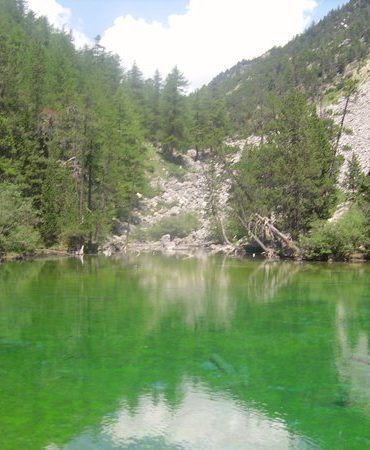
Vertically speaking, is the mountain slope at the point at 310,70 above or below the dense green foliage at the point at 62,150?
above

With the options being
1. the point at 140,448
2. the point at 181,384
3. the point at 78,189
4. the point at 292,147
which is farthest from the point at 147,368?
the point at 78,189

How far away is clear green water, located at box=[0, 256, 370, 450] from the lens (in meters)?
7.57

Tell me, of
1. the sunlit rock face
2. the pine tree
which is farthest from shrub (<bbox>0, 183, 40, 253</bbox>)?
the pine tree

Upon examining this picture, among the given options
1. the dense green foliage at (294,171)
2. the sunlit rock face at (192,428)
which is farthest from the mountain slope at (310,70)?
the sunlit rock face at (192,428)

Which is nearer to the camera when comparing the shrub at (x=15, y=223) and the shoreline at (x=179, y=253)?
the shrub at (x=15, y=223)

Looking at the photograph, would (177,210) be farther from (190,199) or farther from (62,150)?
(62,150)

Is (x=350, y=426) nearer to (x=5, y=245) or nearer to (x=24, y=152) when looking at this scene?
(x=5, y=245)

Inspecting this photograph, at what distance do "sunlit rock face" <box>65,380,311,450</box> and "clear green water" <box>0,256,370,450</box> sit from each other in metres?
0.02

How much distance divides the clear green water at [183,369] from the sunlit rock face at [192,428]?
0.02 m

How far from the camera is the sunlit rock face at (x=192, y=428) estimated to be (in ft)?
23.7

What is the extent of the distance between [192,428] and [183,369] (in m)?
2.91

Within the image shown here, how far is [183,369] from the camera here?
10.6m

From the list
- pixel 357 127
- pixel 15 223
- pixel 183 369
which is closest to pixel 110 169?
pixel 15 223

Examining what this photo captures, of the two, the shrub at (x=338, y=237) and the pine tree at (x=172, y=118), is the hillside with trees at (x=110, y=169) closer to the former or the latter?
the shrub at (x=338, y=237)
